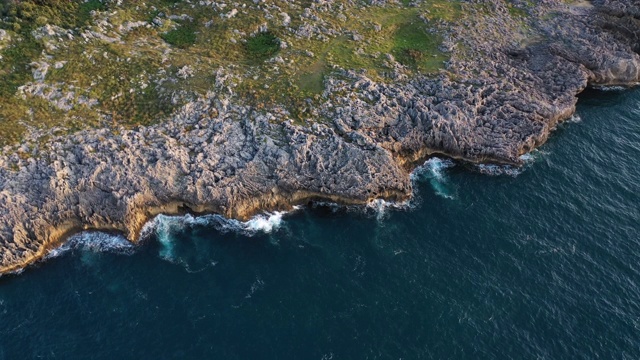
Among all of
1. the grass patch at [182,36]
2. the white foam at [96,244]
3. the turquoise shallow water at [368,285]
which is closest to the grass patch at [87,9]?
the grass patch at [182,36]

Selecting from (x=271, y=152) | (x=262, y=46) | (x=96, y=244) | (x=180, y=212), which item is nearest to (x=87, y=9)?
(x=262, y=46)

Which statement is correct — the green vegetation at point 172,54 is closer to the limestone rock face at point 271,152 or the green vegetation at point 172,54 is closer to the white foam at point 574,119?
the limestone rock face at point 271,152

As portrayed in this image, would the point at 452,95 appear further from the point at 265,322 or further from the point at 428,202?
the point at 265,322

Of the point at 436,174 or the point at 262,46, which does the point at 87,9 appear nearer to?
the point at 262,46

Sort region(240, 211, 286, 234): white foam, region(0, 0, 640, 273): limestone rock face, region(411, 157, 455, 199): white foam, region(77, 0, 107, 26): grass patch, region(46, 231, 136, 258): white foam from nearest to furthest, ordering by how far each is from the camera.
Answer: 1. region(46, 231, 136, 258): white foam
2. region(0, 0, 640, 273): limestone rock face
3. region(240, 211, 286, 234): white foam
4. region(411, 157, 455, 199): white foam
5. region(77, 0, 107, 26): grass patch

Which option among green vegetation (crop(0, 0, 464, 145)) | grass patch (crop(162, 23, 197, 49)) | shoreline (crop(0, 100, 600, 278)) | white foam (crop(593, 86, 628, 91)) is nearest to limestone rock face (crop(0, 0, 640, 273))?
shoreline (crop(0, 100, 600, 278))

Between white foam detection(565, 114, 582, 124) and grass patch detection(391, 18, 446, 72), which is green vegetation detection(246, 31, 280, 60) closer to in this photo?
grass patch detection(391, 18, 446, 72)
